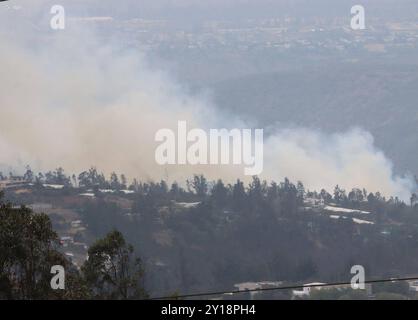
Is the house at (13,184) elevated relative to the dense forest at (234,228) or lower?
elevated

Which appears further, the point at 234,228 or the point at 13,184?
the point at 13,184

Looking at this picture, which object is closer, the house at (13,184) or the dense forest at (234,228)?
the dense forest at (234,228)

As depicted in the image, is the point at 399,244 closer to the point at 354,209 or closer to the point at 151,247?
the point at 354,209

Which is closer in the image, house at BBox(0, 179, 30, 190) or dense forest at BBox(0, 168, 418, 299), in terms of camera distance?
dense forest at BBox(0, 168, 418, 299)

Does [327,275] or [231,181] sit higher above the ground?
[231,181]

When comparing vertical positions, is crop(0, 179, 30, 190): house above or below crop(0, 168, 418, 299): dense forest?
above

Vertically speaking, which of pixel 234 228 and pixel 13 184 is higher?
pixel 13 184
